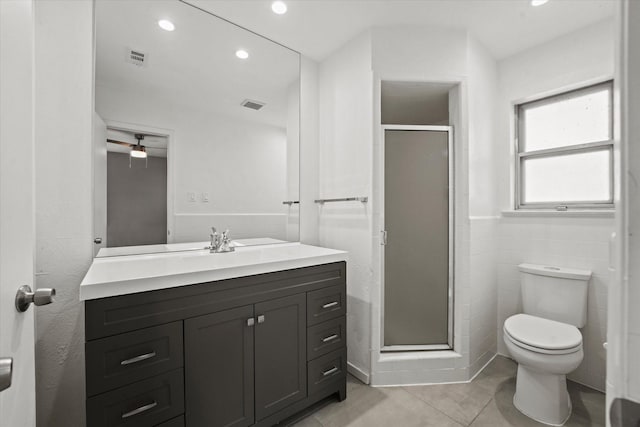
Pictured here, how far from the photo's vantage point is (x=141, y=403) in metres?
1.08

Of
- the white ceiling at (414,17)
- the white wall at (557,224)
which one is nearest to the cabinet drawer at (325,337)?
the white wall at (557,224)

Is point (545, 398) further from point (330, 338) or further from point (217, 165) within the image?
point (217, 165)

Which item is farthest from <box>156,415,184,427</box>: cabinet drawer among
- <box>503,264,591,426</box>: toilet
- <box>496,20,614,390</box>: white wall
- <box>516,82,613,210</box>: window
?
<box>516,82,613,210</box>: window

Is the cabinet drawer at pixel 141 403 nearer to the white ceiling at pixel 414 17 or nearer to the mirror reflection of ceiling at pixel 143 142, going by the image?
the mirror reflection of ceiling at pixel 143 142

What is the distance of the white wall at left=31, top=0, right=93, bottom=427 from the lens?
1.25m

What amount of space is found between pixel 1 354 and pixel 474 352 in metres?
2.43

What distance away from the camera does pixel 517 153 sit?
7.55ft

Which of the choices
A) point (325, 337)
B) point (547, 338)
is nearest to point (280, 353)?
point (325, 337)

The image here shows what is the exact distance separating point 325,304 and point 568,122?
7.48 feet

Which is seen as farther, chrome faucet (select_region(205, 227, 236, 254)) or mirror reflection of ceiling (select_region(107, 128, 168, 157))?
chrome faucet (select_region(205, 227, 236, 254))

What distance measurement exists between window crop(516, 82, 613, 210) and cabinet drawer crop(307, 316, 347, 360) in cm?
182

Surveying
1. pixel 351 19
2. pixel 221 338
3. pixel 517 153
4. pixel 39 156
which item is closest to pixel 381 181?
pixel 351 19

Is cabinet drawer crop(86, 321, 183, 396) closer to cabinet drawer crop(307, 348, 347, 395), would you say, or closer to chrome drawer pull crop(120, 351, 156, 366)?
chrome drawer pull crop(120, 351, 156, 366)

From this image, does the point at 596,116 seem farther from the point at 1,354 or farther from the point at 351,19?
the point at 1,354
